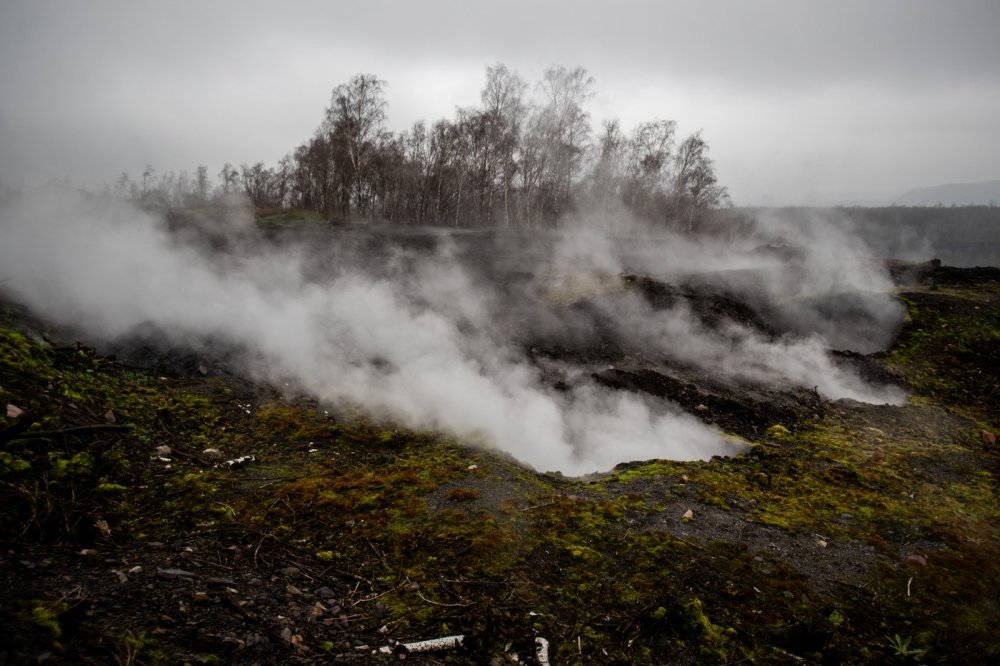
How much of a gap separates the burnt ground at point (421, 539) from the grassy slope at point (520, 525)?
0.02m

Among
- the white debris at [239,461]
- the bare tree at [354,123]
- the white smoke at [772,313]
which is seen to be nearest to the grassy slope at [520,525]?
the white debris at [239,461]

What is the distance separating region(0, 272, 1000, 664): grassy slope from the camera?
123 inches

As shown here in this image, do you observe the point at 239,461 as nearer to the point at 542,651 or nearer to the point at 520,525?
the point at 520,525

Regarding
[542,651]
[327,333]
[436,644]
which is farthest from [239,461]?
[327,333]

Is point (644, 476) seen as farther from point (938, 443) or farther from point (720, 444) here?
point (938, 443)

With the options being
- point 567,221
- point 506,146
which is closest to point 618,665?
point 506,146

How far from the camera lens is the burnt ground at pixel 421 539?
2.85m

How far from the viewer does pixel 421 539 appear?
4051mm

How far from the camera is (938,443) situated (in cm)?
746

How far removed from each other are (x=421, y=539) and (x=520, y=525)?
987 millimetres

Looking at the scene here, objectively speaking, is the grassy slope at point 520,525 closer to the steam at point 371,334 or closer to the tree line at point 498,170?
the steam at point 371,334

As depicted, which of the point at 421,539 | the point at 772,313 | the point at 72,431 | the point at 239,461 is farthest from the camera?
the point at 772,313

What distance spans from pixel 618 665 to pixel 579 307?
9772 mm

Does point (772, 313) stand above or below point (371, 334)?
above
